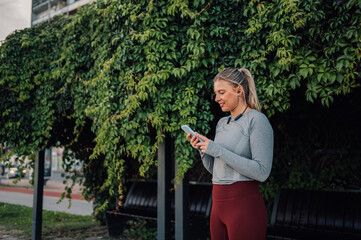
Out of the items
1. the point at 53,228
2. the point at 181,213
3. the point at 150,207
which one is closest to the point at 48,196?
the point at 53,228

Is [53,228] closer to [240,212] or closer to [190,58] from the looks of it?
[190,58]

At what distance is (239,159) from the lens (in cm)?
170

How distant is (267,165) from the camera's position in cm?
172

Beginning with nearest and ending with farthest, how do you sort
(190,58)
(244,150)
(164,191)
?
(244,150)
(190,58)
(164,191)

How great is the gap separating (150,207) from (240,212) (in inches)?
181

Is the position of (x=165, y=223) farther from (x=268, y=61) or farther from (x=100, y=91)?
(x=268, y=61)

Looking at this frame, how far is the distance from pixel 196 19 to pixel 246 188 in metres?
2.08

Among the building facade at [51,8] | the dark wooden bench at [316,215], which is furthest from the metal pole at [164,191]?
the building facade at [51,8]

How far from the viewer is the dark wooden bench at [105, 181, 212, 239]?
5175 millimetres

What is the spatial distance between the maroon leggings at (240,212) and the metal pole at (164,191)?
6.78 feet

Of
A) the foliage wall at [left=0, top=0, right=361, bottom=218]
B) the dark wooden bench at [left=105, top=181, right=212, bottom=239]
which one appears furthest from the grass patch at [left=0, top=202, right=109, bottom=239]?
the foliage wall at [left=0, top=0, right=361, bottom=218]

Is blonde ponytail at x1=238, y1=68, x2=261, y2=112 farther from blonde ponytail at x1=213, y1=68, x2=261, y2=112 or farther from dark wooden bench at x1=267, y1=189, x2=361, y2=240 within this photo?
dark wooden bench at x1=267, y1=189, x2=361, y2=240

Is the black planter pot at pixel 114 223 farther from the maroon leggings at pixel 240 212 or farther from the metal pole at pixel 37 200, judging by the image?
the maroon leggings at pixel 240 212

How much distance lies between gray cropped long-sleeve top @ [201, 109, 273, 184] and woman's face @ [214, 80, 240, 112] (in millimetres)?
96
